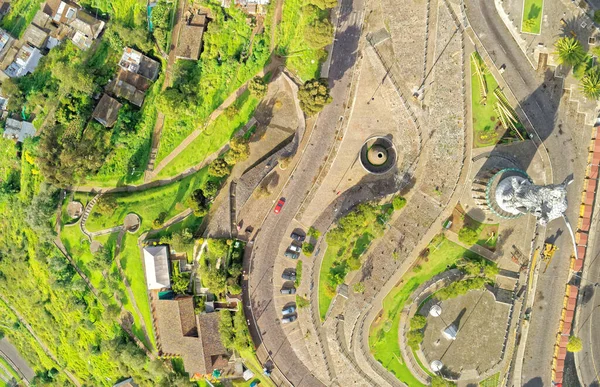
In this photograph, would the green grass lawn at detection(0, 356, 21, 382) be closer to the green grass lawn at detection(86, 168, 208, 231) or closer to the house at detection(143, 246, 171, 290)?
the green grass lawn at detection(86, 168, 208, 231)

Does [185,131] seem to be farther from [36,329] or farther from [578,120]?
[578,120]

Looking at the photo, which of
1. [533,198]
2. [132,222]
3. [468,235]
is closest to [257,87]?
[132,222]

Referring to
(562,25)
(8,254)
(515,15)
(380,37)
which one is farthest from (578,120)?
(8,254)

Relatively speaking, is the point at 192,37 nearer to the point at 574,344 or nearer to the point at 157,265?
the point at 157,265

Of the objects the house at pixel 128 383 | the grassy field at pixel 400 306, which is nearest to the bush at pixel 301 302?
the grassy field at pixel 400 306

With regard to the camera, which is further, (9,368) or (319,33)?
(9,368)

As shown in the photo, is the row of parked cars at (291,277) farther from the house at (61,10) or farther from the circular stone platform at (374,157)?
the house at (61,10)
